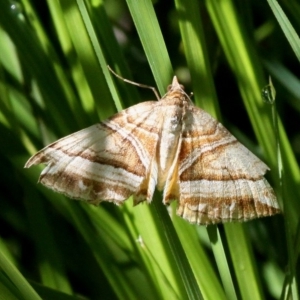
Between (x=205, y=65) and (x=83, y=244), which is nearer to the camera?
(x=205, y=65)

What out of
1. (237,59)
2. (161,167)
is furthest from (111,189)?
(237,59)

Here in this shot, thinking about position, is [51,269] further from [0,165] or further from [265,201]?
[265,201]

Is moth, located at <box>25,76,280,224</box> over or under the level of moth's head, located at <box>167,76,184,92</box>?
under

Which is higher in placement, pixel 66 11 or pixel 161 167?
pixel 66 11

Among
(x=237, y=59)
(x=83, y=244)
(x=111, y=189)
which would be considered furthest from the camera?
(x=83, y=244)

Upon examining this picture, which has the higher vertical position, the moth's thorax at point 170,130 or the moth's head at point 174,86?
the moth's head at point 174,86
